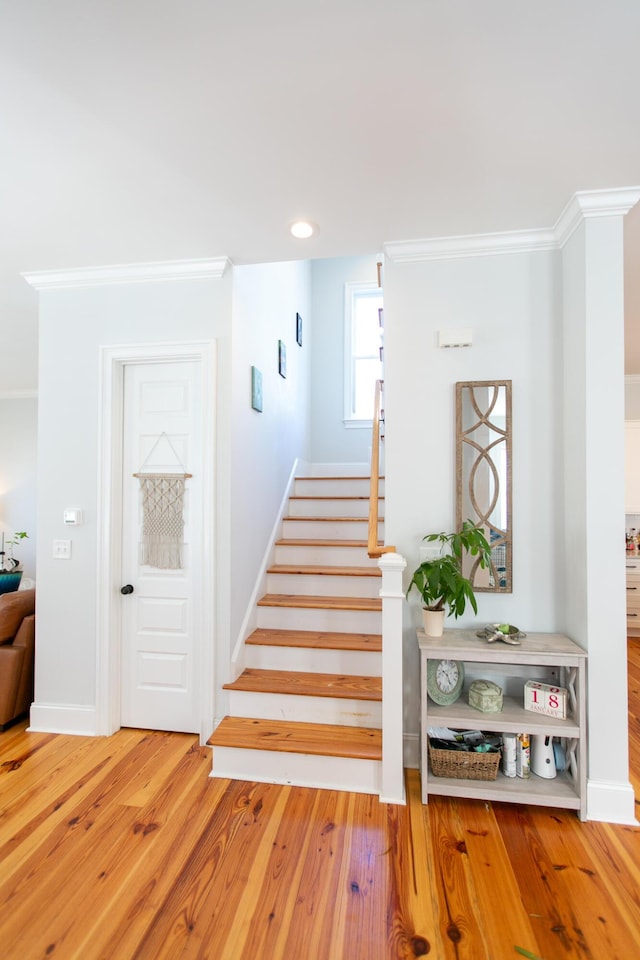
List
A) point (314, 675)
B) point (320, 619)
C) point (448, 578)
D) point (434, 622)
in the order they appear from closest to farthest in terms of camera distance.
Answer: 1. point (448, 578)
2. point (434, 622)
3. point (314, 675)
4. point (320, 619)

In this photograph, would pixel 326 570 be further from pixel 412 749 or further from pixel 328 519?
pixel 412 749

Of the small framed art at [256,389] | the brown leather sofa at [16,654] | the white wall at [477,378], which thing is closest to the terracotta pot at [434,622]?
the white wall at [477,378]

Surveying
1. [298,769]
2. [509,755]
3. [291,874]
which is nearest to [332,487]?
[298,769]

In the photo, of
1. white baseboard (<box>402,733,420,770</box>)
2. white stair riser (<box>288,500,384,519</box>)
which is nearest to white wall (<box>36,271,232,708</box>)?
white stair riser (<box>288,500,384,519</box>)

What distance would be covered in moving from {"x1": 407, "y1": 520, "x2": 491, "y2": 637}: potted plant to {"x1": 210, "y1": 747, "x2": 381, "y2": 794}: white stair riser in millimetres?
710

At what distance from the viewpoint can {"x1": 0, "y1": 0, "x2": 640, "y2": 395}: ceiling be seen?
1.29m

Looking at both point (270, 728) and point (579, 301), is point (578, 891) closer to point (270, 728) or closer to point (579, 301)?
point (270, 728)

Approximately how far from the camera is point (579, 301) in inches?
84.3

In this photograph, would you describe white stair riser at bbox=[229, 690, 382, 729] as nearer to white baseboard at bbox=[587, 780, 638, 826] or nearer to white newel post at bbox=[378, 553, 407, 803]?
white newel post at bbox=[378, 553, 407, 803]

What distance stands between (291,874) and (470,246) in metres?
2.89

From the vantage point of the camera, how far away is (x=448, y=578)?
2094mm

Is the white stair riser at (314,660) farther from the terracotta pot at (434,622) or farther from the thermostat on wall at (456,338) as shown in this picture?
the thermostat on wall at (456,338)

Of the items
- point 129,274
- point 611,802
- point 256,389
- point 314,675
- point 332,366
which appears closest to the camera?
point 611,802

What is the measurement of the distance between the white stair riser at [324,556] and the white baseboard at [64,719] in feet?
4.87
